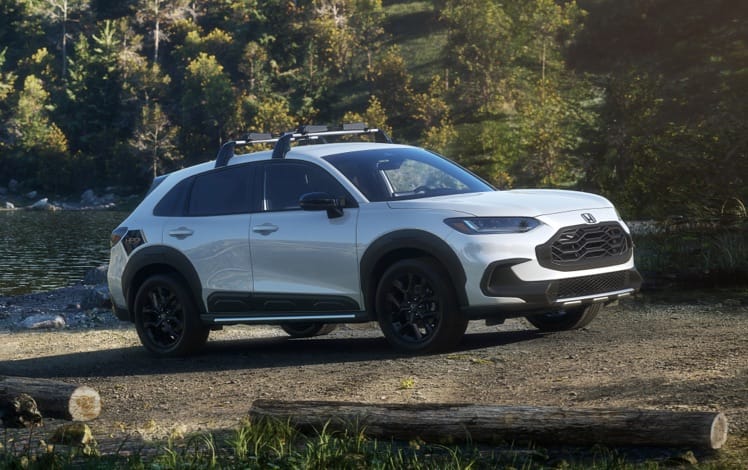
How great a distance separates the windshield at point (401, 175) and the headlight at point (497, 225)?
2.89 ft

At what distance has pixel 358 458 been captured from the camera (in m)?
6.11

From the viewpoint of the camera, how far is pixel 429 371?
31.3 ft

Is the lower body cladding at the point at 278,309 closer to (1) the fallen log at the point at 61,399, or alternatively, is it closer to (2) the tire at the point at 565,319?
(2) the tire at the point at 565,319

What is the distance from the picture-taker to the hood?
9.87 m

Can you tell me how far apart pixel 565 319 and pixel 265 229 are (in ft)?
9.93

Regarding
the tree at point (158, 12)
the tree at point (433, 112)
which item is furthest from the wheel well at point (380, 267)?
the tree at point (158, 12)

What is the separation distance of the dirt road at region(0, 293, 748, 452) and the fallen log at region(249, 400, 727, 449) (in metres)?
0.77

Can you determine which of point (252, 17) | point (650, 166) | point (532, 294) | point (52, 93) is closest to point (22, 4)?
point (52, 93)

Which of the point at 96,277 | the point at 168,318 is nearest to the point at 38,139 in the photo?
the point at 96,277

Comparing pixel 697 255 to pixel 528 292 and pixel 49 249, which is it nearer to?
pixel 528 292

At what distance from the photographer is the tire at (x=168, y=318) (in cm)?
1159

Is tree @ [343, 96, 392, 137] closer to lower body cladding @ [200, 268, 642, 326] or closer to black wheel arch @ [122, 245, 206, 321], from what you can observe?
black wheel arch @ [122, 245, 206, 321]

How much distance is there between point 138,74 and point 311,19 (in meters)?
16.9

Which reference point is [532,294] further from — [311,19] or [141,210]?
[311,19]
